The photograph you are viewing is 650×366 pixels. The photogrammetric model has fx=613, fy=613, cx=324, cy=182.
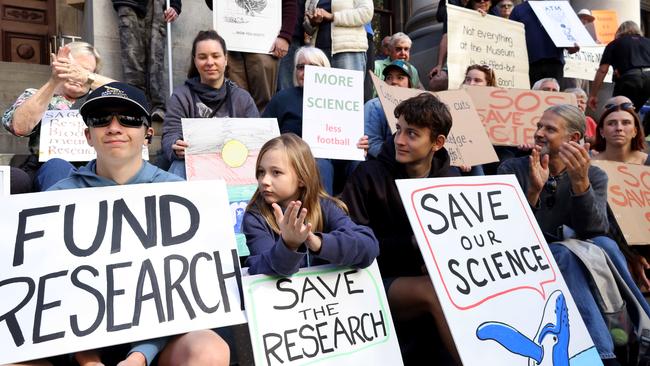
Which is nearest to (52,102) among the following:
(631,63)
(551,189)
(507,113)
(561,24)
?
(551,189)

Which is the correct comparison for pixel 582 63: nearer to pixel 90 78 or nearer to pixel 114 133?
pixel 90 78

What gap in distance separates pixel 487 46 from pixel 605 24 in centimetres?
456

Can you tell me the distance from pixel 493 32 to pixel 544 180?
11.0 ft

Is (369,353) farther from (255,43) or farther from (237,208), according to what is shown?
(255,43)

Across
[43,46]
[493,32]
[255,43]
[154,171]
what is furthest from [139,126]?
[43,46]

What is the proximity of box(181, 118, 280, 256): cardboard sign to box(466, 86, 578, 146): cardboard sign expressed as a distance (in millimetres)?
2024

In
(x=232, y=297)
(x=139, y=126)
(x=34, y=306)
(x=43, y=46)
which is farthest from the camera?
(x=43, y=46)

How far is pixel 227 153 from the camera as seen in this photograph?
3.81m

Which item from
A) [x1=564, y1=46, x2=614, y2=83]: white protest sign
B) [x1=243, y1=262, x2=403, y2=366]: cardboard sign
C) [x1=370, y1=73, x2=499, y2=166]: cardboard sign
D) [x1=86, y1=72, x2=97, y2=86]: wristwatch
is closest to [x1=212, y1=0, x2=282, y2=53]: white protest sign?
[x1=370, y1=73, x2=499, y2=166]: cardboard sign

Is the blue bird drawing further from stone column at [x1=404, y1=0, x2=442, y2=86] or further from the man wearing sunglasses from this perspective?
stone column at [x1=404, y1=0, x2=442, y2=86]

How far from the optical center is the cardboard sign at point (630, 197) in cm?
393

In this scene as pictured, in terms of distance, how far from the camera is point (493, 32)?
6188 mm

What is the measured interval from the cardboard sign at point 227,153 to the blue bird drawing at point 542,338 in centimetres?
176

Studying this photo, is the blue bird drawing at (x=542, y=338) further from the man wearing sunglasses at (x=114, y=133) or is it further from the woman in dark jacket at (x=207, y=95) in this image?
the woman in dark jacket at (x=207, y=95)
